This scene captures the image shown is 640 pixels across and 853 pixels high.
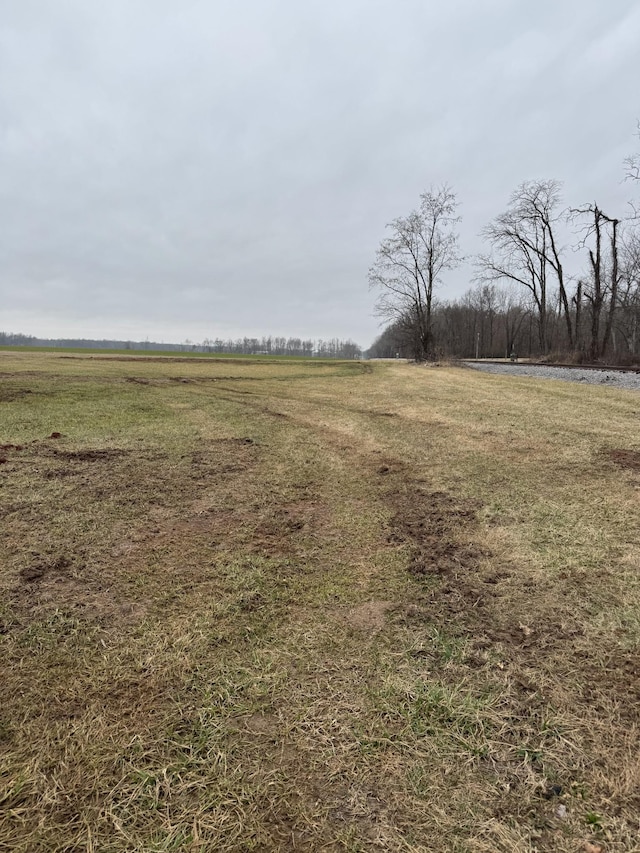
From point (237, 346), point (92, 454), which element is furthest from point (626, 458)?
point (237, 346)

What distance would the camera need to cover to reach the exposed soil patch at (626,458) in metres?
4.94

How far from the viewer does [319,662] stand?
1.95 meters

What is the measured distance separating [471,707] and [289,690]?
2.50 ft

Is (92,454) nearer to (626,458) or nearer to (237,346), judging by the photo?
(626,458)

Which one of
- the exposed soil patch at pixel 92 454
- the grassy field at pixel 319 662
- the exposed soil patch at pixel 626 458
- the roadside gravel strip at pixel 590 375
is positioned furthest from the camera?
the roadside gravel strip at pixel 590 375

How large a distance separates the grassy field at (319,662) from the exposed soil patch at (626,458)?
318 mm

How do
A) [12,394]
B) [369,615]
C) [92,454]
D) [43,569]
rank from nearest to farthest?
[369,615] < [43,569] < [92,454] < [12,394]

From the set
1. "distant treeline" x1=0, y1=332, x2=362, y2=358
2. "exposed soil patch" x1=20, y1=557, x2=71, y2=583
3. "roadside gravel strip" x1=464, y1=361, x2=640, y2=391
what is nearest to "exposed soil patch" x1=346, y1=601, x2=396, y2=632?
"exposed soil patch" x1=20, y1=557, x2=71, y2=583

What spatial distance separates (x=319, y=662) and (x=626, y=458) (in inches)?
202

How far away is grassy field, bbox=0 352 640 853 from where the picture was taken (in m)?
1.31

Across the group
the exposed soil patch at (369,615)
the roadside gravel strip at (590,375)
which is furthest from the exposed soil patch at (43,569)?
the roadside gravel strip at (590,375)

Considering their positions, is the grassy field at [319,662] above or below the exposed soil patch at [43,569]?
below

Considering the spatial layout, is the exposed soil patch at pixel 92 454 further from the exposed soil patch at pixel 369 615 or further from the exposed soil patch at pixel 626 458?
the exposed soil patch at pixel 626 458

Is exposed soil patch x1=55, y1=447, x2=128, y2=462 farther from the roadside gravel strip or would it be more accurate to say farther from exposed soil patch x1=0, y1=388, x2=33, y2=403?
the roadside gravel strip
